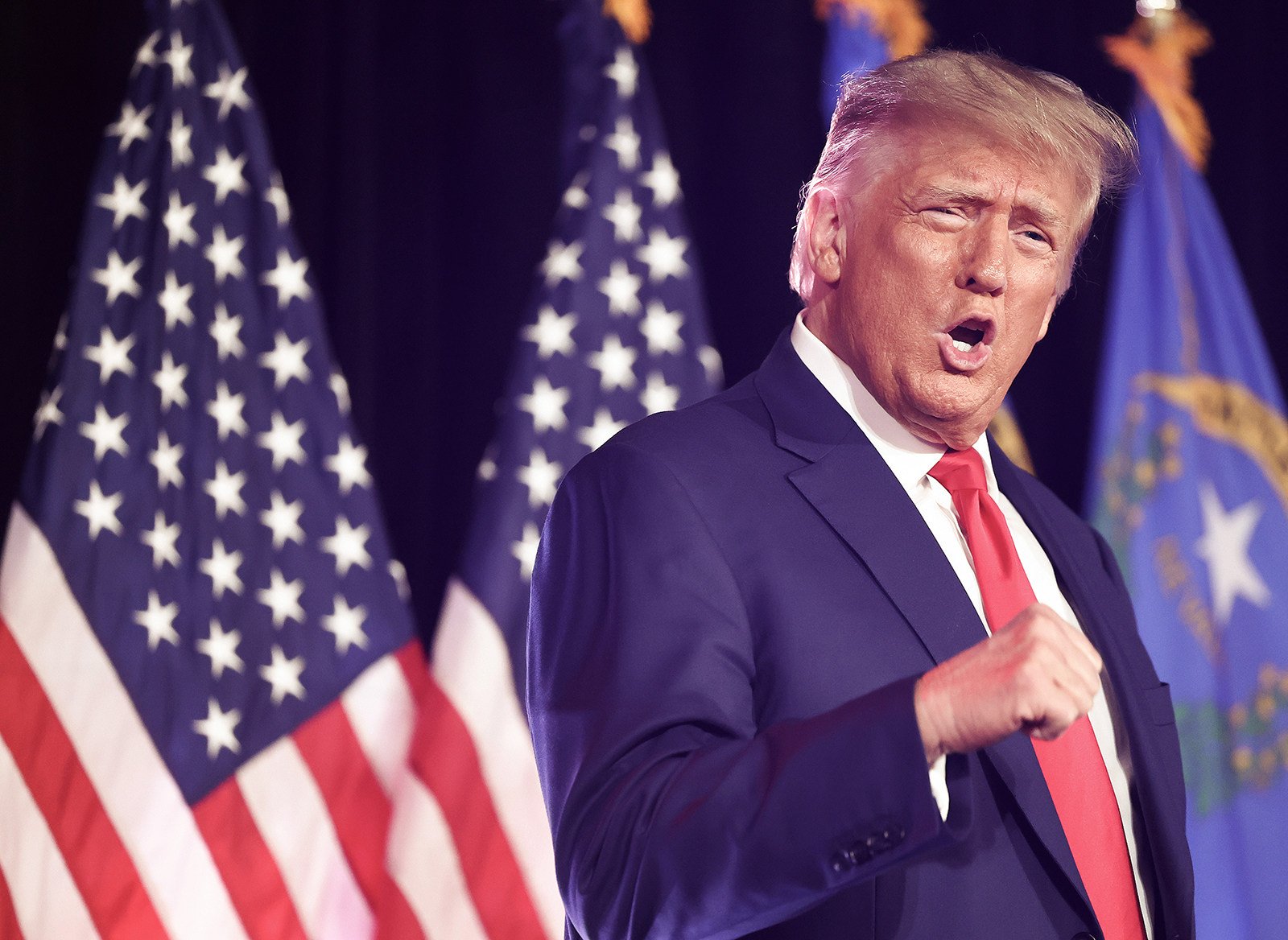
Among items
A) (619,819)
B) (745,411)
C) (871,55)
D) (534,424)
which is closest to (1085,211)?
(745,411)

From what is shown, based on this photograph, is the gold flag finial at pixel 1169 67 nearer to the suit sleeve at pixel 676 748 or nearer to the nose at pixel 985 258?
the nose at pixel 985 258

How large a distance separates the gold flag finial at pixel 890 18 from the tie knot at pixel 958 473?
6.28 feet

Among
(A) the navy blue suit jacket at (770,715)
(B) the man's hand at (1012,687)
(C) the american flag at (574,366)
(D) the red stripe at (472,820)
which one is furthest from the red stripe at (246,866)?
(B) the man's hand at (1012,687)

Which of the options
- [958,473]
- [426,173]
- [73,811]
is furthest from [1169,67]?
[73,811]

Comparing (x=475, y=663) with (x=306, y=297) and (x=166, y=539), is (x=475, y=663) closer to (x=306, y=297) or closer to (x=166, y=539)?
(x=166, y=539)

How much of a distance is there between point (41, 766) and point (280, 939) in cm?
60

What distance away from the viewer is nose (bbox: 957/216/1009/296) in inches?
52.0

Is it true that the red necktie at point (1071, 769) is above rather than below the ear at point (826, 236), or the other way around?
below

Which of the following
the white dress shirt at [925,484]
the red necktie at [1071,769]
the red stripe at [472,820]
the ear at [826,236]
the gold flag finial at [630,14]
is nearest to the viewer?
the red necktie at [1071,769]

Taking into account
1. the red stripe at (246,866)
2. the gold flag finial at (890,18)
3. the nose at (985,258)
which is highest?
the gold flag finial at (890,18)

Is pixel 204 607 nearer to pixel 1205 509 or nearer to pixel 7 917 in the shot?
pixel 7 917

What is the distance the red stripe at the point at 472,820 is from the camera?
8.33 ft

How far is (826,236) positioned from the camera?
4.75 feet

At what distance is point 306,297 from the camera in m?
2.80
